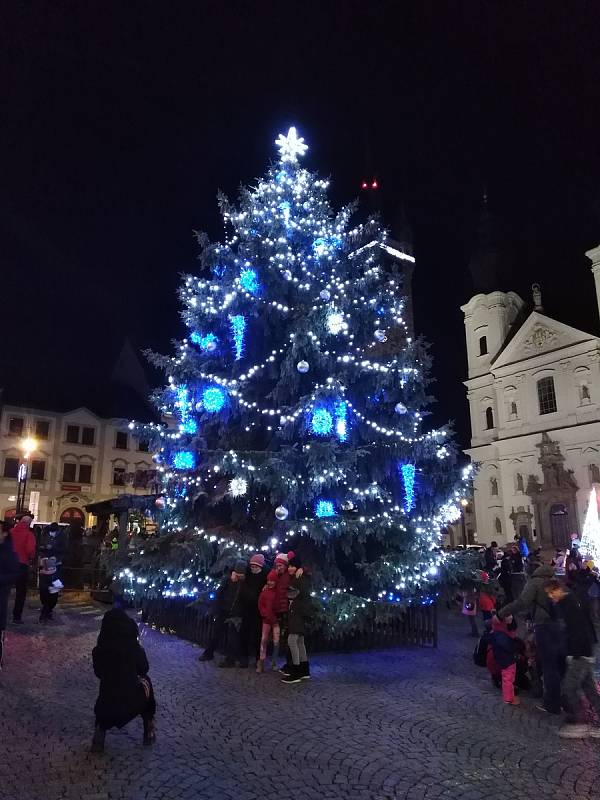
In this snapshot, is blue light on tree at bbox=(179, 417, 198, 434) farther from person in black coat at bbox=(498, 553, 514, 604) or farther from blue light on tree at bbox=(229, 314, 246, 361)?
person in black coat at bbox=(498, 553, 514, 604)

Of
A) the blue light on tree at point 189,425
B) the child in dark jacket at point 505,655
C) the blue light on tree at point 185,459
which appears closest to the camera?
the child in dark jacket at point 505,655

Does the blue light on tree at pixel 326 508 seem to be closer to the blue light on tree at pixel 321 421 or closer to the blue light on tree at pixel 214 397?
the blue light on tree at pixel 321 421

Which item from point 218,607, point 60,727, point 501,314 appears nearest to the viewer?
point 60,727

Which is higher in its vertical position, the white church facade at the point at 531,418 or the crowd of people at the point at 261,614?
the white church facade at the point at 531,418

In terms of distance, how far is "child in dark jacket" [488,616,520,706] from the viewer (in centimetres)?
735

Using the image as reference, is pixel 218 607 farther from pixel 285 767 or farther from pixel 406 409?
pixel 406 409

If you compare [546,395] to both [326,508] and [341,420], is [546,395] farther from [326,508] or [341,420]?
[326,508]

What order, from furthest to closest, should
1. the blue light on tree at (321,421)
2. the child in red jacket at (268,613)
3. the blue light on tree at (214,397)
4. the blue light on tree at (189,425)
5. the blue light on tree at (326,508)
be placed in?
the blue light on tree at (189,425) < the blue light on tree at (214,397) < the blue light on tree at (326,508) < the blue light on tree at (321,421) < the child in red jacket at (268,613)

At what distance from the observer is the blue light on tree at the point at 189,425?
1270 centimetres

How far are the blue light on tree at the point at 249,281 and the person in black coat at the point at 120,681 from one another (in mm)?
7962

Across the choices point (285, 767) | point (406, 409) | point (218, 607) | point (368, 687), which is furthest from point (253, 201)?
point (285, 767)

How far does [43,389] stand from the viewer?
47.0 m

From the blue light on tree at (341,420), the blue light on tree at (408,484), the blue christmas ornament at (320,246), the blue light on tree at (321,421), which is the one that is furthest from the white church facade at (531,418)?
the blue light on tree at (321,421)

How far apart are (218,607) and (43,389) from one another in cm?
4236
